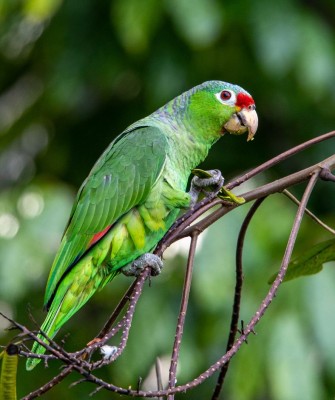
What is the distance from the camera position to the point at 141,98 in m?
4.14

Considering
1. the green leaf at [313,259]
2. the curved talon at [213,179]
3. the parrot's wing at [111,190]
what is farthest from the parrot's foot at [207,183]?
the green leaf at [313,259]

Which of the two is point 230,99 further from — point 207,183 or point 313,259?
point 313,259

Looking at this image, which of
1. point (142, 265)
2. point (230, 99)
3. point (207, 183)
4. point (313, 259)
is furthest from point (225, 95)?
point (313, 259)

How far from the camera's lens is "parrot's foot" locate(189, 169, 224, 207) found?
1846 millimetres

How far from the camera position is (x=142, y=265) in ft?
6.95

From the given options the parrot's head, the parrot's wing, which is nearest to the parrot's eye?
the parrot's head

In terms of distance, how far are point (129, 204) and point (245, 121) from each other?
0.41m

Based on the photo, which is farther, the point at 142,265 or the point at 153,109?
the point at 153,109

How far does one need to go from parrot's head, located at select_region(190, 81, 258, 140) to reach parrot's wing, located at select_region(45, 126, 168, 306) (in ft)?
0.54

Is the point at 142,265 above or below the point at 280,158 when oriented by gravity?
below

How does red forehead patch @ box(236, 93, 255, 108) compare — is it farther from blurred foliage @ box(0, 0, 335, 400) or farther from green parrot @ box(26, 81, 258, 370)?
blurred foliage @ box(0, 0, 335, 400)

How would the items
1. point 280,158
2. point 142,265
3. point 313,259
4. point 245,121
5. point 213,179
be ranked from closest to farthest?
point 280,158
point 313,259
point 213,179
point 142,265
point 245,121

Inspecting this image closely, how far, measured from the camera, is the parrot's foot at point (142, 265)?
80.5 inches

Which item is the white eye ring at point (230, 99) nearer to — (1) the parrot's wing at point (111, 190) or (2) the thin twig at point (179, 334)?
(1) the parrot's wing at point (111, 190)
